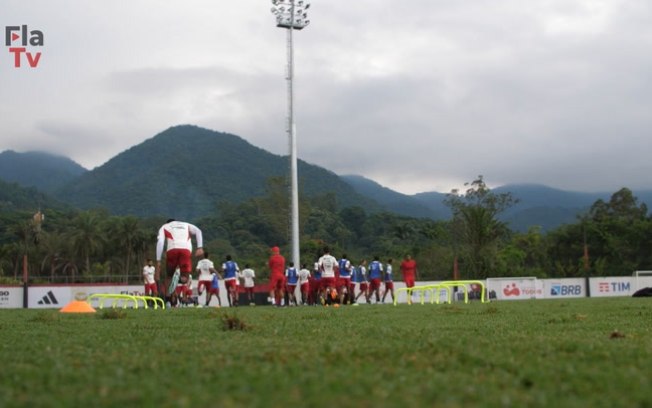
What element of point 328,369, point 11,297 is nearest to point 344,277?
point 11,297

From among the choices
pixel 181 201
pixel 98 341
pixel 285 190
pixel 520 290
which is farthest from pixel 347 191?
pixel 98 341

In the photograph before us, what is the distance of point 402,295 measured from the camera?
4259cm

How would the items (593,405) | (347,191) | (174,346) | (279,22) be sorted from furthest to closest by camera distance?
(347,191)
(279,22)
(174,346)
(593,405)

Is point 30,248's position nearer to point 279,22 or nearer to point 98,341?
point 279,22

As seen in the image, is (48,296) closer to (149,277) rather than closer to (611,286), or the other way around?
(149,277)

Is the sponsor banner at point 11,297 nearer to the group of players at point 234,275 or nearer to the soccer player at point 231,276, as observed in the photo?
the group of players at point 234,275

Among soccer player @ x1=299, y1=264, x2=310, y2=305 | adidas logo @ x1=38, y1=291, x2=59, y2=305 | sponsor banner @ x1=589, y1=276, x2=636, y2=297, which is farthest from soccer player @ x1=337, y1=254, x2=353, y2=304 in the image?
sponsor banner @ x1=589, y1=276, x2=636, y2=297

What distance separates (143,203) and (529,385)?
629ft

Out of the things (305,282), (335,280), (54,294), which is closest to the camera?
(335,280)

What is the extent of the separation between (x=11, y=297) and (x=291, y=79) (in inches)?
740

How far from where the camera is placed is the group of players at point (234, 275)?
17016 millimetres

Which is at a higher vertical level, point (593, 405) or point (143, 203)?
point (143, 203)

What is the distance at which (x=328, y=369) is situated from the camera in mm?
4680

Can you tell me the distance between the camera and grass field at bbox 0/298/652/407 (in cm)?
367
